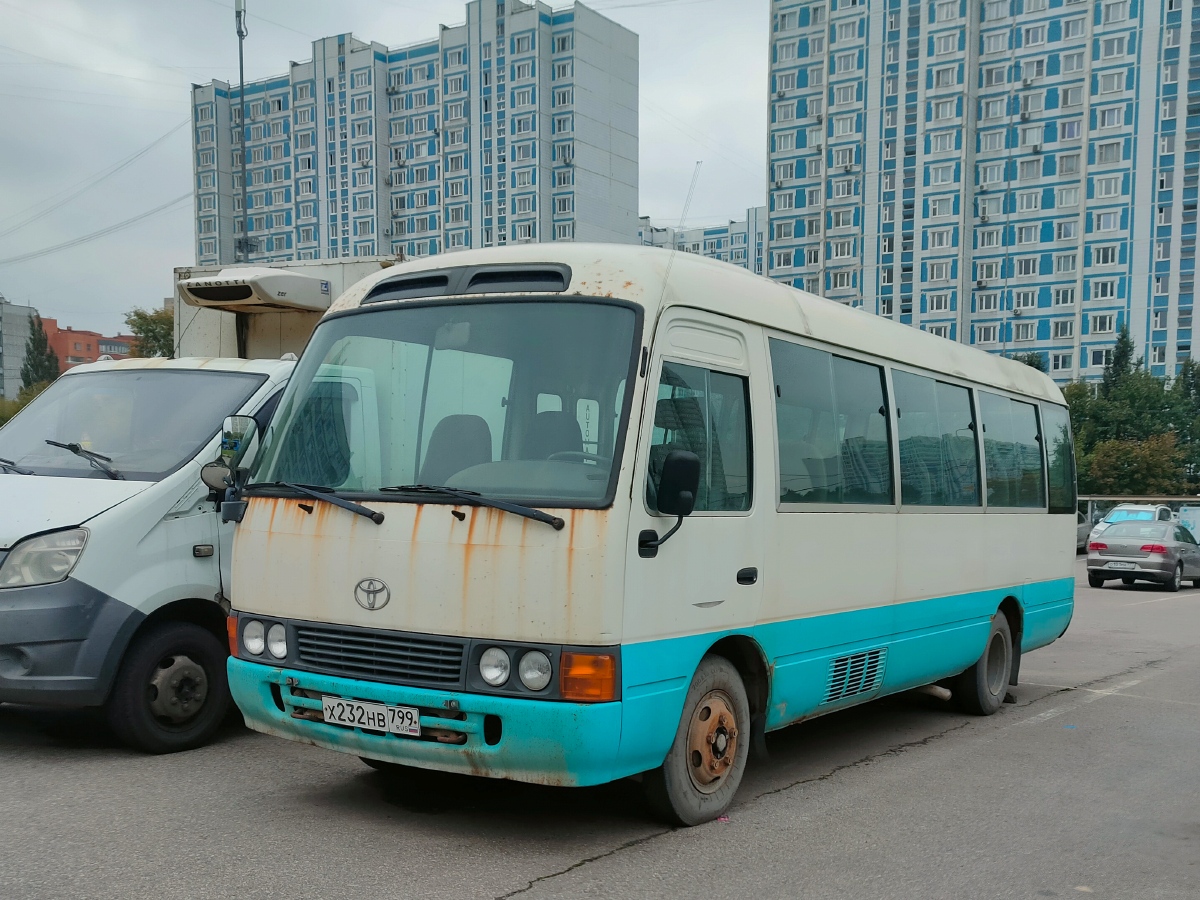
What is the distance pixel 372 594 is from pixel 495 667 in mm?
647

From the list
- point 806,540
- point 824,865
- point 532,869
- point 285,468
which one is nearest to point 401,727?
point 532,869

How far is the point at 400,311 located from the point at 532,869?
2.53 m

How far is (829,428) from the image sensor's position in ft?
21.3

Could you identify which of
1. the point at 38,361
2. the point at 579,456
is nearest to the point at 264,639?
the point at 579,456

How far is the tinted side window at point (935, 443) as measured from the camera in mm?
7477

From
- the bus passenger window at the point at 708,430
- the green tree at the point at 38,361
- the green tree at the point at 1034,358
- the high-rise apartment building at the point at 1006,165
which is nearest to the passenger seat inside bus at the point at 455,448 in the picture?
the bus passenger window at the point at 708,430

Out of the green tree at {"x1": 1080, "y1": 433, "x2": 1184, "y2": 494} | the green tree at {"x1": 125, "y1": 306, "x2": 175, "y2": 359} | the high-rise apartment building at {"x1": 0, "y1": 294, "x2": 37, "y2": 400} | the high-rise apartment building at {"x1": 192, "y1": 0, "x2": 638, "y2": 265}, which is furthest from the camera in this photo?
the high-rise apartment building at {"x1": 0, "y1": 294, "x2": 37, "y2": 400}

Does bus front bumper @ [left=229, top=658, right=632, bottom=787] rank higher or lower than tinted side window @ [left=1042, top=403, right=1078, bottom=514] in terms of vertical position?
lower

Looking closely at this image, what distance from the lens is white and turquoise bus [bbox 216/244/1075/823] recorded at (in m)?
4.68

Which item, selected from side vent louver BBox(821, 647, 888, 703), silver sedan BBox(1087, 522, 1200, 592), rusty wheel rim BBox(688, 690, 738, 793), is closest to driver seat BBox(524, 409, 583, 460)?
rusty wheel rim BBox(688, 690, 738, 793)


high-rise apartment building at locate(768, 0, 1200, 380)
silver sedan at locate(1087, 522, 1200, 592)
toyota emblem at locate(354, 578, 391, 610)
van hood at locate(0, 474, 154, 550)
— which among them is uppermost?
high-rise apartment building at locate(768, 0, 1200, 380)

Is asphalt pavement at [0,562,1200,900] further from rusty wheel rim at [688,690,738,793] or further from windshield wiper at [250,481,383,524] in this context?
windshield wiper at [250,481,383,524]

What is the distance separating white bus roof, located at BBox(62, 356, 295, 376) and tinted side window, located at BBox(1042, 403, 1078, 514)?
6.43 meters

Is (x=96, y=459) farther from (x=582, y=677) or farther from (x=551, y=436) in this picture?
(x=582, y=677)
